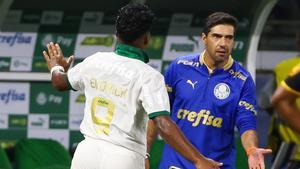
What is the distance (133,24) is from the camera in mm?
5930

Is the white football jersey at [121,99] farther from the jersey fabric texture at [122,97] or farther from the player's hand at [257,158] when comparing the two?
the player's hand at [257,158]

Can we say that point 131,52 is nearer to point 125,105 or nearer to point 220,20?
point 125,105

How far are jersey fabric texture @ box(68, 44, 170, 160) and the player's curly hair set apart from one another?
0.23ft

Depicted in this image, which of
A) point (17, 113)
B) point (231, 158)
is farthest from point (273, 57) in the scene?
point (231, 158)

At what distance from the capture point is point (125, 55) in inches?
236

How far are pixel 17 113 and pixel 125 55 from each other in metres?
4.90

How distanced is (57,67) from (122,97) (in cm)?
66

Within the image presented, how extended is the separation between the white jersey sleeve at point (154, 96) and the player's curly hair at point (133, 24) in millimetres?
271

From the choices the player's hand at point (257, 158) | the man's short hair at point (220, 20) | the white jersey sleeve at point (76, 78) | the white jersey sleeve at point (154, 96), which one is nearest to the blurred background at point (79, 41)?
the man's short hair at point (220, 20)

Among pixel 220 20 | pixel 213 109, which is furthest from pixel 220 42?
pixel 213 109

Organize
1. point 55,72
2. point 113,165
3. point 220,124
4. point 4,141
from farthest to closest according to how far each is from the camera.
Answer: point 4,141 → point 220,124 → point 55,72 → point 113,165

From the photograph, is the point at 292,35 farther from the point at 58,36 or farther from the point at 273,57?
the point at 58,36

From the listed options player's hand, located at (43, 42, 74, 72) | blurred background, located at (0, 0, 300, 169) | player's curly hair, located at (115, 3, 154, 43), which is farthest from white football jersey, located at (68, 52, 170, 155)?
blurred background, located at (0, 0, 300, 169)

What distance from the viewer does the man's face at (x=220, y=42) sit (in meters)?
6.84
